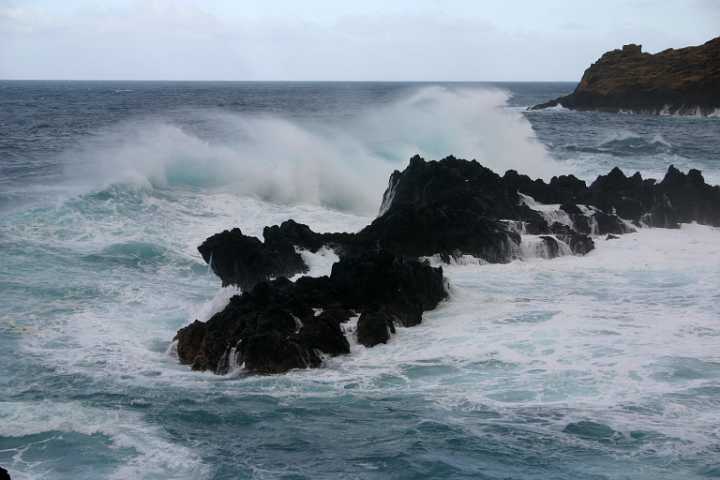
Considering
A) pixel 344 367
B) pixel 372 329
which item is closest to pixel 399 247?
pixel 372 329


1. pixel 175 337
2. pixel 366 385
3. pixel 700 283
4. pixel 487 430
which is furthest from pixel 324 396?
pixel 700 283

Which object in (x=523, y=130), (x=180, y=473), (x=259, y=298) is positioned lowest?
(x=180, y=473)

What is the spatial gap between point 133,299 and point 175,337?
3.18 meters

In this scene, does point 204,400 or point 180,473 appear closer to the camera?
point 180,473

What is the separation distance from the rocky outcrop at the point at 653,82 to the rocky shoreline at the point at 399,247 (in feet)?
161

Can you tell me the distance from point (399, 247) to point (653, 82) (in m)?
64.5

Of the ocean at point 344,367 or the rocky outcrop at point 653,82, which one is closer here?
the ocean at point 344,367

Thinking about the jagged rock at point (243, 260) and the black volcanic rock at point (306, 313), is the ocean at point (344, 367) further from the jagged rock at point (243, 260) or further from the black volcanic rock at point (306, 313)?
the jagged rock at point (243, 260)

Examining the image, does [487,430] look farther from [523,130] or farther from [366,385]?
[523,130]

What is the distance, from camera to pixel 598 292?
627 inches

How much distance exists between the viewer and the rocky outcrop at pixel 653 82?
69.5 meters

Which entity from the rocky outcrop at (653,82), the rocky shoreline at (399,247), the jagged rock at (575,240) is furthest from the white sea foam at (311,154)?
the rocky outcrop at (653,82)

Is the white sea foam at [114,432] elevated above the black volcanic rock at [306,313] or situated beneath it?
situated beneath

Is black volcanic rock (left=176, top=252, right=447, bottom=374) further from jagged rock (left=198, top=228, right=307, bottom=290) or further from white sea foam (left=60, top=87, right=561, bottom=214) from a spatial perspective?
white sea foam (left=60, top=87, right=561, bottom=214)
